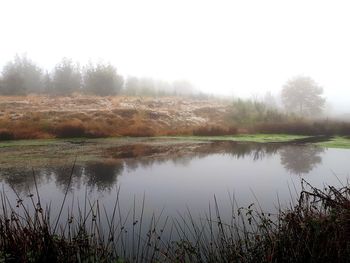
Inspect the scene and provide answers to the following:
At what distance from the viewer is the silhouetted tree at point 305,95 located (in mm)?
49625

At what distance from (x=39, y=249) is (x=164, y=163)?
9.43 metres

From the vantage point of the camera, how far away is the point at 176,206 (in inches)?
304

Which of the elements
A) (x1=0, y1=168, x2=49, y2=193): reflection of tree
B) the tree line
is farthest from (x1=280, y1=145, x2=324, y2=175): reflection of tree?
the tree line

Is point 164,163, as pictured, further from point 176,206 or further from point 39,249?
point 39,249

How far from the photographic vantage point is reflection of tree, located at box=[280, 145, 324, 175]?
1206 cm

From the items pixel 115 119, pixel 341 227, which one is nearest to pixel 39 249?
pixel 341 227

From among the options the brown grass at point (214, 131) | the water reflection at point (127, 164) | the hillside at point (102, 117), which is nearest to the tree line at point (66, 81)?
the hillside at point (102, 117)

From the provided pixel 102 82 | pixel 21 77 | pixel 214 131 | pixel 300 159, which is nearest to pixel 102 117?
pixel 214 131

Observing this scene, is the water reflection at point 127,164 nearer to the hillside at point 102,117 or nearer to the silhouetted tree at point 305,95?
the hillside at point 102,117

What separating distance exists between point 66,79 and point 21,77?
533cm

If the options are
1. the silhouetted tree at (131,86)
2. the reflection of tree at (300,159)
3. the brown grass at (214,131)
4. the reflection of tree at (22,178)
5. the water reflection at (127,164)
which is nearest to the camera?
the reflection of tree at (22,178)

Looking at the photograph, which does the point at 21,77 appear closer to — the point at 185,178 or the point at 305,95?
the point at 185,178

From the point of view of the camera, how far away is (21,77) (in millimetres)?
40469

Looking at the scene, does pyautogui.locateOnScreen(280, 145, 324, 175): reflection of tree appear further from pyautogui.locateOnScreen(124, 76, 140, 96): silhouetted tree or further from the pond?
pyautogui.locateOnScreen(124, 76, 140, 96): silhouetted tree
